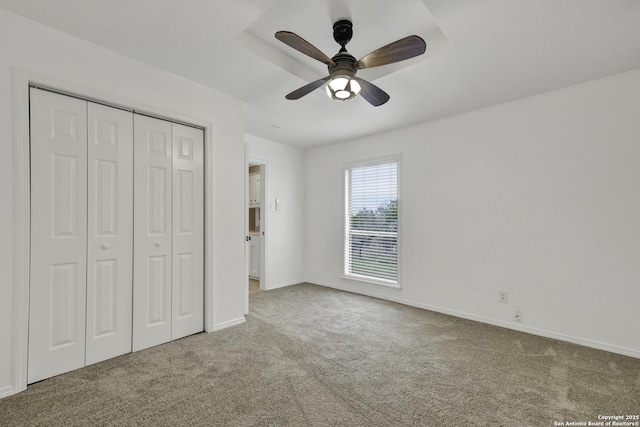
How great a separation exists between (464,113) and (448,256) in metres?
1.78

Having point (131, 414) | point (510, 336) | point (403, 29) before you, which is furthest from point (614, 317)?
point (131, 414)

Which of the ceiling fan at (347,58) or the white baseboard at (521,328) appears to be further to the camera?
the white baseboard at (521,328)

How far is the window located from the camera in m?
4.43

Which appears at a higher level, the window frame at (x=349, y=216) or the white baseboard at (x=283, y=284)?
the window frame at (x=349, y=216)

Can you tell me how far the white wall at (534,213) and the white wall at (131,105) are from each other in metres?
2.30

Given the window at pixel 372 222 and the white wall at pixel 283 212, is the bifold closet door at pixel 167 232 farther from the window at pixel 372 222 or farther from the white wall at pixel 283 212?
the window at pixel 372 222

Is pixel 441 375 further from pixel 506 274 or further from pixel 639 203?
pixel 639 203

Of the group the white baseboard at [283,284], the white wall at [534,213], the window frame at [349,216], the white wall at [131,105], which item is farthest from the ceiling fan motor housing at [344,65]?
the white baseboard at [283,284]

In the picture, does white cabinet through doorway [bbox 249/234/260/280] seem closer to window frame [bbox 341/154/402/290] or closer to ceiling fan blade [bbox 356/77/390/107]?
window frame [bbox 341/154/402/290]

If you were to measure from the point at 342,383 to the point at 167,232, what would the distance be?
2038mm

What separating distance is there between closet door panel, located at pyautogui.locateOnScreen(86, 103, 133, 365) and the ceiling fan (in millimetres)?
1556

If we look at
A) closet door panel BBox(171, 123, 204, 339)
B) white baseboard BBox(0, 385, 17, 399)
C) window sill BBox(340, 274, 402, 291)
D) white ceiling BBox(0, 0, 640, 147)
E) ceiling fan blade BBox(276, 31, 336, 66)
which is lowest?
white baseboard BBox(0, 385, 17, 399)

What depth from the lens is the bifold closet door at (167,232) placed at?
2668mm

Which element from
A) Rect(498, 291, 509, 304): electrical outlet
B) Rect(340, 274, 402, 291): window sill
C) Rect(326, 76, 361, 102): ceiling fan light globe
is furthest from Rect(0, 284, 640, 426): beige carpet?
Rect(326, 76, 361, 102): ceiling fan light globe
